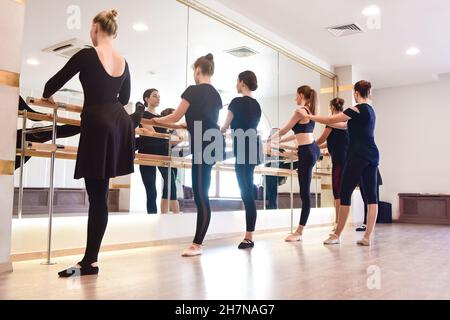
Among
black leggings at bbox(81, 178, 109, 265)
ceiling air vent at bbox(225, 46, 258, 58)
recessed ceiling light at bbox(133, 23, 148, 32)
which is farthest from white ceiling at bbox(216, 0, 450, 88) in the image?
black leggings at bbox(81, 178, 109, 265)

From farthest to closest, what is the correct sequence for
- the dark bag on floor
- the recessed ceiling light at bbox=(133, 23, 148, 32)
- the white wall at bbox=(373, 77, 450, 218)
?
1. the white wall at bbox=(373, 77, 450, 218)
2. the dark bag on floor
3. the recessed ceiling light at bbox=(133, 23, 148, 32)

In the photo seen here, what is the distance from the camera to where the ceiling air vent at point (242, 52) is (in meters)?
5.42

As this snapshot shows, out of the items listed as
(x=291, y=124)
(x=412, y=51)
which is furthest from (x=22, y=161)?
(x=412, y=51)

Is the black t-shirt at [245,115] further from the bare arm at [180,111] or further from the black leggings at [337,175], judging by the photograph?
the black leggings at [337,175]

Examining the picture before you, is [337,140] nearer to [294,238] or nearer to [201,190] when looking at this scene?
[294,238]

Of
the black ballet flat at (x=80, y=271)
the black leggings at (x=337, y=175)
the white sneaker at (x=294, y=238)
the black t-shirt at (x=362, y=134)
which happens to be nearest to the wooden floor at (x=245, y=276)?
the black ballet flat at (x=80, y=271)

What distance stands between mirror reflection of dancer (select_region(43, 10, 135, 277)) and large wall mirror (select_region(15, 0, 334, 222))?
82 centimetres

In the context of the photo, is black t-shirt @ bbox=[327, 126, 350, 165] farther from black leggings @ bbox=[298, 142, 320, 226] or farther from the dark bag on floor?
the dark bag on floor

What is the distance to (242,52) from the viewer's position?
5586mm

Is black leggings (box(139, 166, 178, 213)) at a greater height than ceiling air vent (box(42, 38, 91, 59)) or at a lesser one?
lesser

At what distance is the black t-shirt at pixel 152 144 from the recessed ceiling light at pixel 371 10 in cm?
304

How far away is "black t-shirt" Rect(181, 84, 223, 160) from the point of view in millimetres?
3053
